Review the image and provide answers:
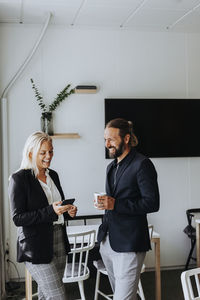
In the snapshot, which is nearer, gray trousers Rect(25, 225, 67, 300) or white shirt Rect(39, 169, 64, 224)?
gray trousers Rect(25, 225, 67, 300)

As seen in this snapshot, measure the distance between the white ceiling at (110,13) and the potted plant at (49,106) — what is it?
2.39 feet

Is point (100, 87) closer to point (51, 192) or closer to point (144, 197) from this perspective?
point (51, 192)

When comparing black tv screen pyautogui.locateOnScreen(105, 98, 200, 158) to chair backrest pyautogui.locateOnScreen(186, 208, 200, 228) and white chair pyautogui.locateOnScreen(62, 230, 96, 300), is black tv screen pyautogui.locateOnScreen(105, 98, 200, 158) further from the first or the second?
white chair pyautogui.locateOnScreen(62, 230, 96, 300)

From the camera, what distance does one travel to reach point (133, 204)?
236 cm

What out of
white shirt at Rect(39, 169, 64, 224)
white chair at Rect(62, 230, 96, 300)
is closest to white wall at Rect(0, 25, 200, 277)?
white chair at Rect(62, 230, 96, 300)

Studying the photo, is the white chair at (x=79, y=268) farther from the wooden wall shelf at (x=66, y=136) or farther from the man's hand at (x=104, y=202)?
the wooden wall shelf at (x=66, y=136)

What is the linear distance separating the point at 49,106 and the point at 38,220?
2.27 m

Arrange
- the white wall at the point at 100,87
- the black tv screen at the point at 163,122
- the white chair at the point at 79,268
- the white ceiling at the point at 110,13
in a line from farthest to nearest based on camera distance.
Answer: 1. the black tv screen at the point at 163,122
2. the white wall at the point at 100,87
3. the white ceiling at the point at 110,13
4. the white chair at the point at 79,268

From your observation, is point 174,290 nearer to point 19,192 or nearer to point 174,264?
point 174,264

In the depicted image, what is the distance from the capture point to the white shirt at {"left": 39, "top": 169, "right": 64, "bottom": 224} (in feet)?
7.93

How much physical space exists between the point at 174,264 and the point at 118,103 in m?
2.10

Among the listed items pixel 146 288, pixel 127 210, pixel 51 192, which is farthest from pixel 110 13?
pixel 146 288

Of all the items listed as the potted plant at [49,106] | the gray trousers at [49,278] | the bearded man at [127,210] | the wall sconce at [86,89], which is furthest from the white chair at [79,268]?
the wall sconce at [86,89]

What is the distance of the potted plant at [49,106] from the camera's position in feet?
13.8
